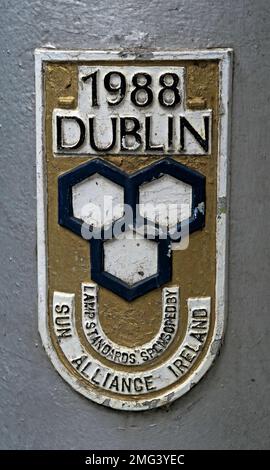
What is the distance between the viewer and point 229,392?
5.37 ft

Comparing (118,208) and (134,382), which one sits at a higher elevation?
(118,208)

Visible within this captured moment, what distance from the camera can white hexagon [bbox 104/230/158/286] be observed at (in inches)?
62.0

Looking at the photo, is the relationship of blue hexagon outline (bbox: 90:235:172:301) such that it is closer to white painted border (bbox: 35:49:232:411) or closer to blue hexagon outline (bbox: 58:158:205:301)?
blue hexagon outline (bbox: 58:158:205:301)

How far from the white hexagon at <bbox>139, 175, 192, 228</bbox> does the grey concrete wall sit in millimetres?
97

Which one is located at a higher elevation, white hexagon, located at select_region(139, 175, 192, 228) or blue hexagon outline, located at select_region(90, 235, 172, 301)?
white hexagon, located at select_region(139, 175, 192, 228)

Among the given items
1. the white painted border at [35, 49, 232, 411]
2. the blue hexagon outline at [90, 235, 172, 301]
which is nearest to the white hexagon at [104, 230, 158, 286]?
the blue hexagon outline at [90, 235, 172, 301]

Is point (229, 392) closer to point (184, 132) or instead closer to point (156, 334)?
point (156, 334)

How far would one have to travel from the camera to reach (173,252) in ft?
5.17

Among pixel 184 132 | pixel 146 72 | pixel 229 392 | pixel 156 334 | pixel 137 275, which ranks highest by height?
pixel 146 72

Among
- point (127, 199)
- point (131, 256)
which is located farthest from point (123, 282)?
point (127, 199)

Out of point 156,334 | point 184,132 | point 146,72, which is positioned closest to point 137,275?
point 156,334

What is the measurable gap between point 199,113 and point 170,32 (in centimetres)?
16

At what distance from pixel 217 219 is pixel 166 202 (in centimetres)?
11
